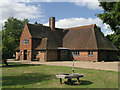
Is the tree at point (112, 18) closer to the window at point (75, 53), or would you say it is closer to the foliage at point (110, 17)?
the foliage at point (110, 17)

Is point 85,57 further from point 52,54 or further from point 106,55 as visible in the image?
point 52,54

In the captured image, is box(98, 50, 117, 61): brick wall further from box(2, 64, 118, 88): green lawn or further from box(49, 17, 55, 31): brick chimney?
box(2, 64, 118, 88): green lawn

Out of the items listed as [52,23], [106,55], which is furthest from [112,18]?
[52,23]

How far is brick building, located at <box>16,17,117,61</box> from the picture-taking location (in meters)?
35.4

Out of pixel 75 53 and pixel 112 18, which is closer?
pixel 112 18

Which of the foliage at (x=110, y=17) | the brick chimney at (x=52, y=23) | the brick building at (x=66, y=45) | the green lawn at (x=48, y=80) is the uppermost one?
the brick chimney at (x=52, y=23)

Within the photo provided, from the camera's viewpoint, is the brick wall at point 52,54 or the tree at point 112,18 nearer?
the tree at point 112,18

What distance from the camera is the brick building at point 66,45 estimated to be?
35406 mm

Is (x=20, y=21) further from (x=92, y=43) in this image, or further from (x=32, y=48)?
(x=92, y=43)

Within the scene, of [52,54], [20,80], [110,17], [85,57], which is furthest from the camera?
[52,54]

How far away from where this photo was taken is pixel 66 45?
136 ft

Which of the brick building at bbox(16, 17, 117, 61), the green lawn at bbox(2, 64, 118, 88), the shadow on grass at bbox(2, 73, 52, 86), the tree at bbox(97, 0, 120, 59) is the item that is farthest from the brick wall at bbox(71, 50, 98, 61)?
the shadow on grass at bbox(2, 73, 52, 86)

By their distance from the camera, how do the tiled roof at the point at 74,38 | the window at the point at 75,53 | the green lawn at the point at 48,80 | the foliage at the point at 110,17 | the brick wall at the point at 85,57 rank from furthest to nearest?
the window at the point at 75,53
the tiled roof at the point at 74,38
the brick wall at the point at 85,57
the foliage at the point at 110,17
the green lawn at the point at 48,80

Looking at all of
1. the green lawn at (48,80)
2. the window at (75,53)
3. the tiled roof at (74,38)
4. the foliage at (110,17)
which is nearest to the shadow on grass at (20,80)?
the green lawn at (48,80)
